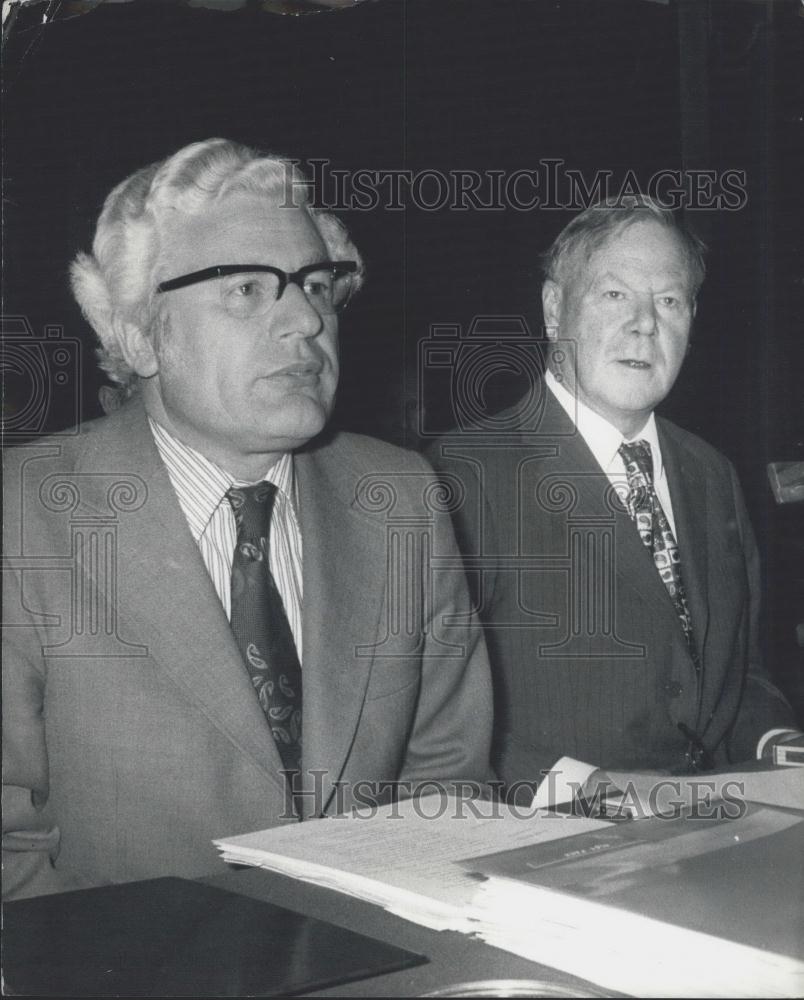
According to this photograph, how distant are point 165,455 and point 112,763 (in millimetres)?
378

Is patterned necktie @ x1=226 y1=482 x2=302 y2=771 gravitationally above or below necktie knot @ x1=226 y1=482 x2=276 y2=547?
below

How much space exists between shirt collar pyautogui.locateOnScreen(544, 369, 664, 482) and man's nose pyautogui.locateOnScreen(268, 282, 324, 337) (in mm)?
355

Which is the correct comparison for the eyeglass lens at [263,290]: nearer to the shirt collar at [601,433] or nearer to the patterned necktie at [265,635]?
the patterned necktie at [265,635]

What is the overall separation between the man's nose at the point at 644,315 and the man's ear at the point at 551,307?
111 millimetres

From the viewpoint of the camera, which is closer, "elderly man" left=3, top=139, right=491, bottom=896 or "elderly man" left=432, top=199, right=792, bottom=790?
"elderly man" left=3, top=139, right=491, bottom=896

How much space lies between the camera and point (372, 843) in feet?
3.00

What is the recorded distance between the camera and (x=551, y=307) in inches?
56.8

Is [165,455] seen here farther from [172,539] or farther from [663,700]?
[663,700]

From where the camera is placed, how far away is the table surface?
68 cm

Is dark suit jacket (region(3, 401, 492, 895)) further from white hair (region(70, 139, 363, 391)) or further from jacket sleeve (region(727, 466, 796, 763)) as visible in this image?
jacket sleeve (region(727, 466, 796, 763))

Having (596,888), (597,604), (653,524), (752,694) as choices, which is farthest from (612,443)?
(596,888)

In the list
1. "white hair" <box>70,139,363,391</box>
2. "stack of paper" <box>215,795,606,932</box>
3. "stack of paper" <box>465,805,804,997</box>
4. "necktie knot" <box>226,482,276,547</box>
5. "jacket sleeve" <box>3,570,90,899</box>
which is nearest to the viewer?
"stack of paper" <box>465,805,804,997</box>

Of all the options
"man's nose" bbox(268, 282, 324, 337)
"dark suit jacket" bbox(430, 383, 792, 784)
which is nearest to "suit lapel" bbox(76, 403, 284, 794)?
"man's nose" bbox(268, 282, 324, 337)

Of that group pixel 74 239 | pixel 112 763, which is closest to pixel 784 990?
pixel 112 763
